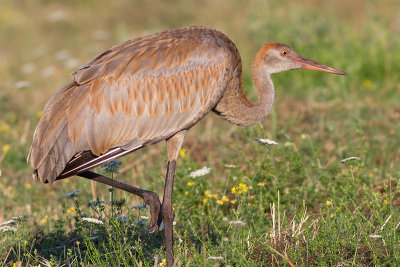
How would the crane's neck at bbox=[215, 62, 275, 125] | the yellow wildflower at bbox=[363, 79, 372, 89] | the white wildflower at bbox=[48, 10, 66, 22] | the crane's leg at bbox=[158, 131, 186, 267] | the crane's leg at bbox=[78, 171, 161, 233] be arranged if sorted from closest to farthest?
1. the crane's leg at bbox=[158, 131, 186, 267]
2. the crane's leg at bbox=[78, 171, 161, 233]
3. the crane's neck at bbox=[215, 62, 275, 125]
4. the yellow wildflower at bbox=[363, 79, 372, 89]
5. the white wildflower at bbox=[48, 10, 66, 22]

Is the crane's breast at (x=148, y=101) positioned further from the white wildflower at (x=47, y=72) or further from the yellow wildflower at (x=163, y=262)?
the white wildflower at (x=47, y=72)

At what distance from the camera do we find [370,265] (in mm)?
4285

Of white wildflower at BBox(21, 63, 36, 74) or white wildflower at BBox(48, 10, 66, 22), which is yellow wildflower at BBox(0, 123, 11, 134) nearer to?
white wildflower at BBox(21, 63, 36, 74)

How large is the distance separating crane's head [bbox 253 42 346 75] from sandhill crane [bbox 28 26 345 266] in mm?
494

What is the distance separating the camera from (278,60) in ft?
19.0

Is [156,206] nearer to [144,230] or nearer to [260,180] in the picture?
[144,230]

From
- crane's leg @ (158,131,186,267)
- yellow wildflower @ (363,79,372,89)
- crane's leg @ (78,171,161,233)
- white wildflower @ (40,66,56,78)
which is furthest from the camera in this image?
white wildflower @ (40,66,56,78)

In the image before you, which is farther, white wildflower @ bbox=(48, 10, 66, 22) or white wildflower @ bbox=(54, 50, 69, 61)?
white wildflower @ bbox=(48, 10, 66, 22)

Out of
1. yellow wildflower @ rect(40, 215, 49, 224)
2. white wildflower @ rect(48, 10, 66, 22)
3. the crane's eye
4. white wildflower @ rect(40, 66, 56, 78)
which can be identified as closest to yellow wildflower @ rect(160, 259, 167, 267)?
yellow wildflower @ rect(40, 215, 49, 224)

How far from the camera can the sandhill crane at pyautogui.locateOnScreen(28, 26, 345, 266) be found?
4.70 m

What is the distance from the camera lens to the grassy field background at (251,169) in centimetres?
456

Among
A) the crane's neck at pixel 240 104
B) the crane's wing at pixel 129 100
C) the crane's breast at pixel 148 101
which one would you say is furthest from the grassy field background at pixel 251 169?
the crane's breast at pixel 148 101

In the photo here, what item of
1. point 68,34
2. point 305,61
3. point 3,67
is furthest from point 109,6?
point 305,61

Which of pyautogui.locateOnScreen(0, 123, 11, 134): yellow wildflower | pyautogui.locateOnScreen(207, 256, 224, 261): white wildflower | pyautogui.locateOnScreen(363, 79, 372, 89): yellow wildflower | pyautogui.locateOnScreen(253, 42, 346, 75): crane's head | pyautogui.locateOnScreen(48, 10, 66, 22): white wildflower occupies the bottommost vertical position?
pyautogui.locateOnScreen(0, 123, 11, 134): yellow wildflower
